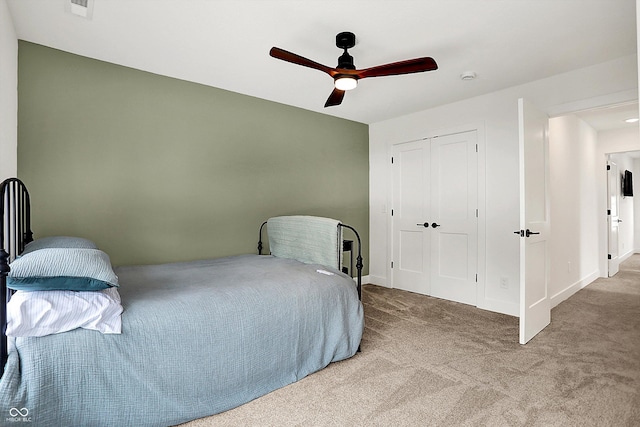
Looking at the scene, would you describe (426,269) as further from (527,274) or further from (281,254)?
(281,254)

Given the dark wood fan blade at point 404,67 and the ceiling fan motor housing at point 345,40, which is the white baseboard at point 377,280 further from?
the ceiling fan motor housing at point 345,40

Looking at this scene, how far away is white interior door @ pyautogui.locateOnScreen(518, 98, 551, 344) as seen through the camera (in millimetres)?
2793

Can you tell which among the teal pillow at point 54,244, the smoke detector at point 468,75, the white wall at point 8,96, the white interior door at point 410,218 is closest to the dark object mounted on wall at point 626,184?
the white interior door at point 410,218

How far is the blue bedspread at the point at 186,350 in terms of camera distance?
142 centimetres

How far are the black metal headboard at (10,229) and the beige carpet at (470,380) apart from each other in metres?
1.02

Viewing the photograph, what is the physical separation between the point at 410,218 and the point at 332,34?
2766mm

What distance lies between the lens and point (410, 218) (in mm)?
4566

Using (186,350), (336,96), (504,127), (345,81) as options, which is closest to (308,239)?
(336,96)

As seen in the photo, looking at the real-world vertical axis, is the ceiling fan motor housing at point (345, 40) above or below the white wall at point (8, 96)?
above

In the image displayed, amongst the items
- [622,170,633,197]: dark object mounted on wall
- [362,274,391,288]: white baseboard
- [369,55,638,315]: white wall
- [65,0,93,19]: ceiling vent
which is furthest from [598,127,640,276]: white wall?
[65,0,93,19]: ceiling vent

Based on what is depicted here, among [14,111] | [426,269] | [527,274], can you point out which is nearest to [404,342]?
[527,274]

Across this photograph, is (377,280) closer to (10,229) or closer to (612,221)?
(10,229)

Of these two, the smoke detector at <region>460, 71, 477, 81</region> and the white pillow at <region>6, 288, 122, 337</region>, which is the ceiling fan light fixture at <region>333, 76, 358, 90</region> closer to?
the smoke detector at <region>460, 71, 477, 81</region>

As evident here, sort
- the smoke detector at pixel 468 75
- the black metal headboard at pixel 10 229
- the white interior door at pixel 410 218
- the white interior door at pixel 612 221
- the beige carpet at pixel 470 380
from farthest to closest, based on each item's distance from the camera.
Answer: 1. the white interior door at pixel 612 221
2. the white interior door at pixel 410 218
3. the smoke detector at pixel 468 75
4. the beige carpet at pixel 470 380
5. the black metal headboard at pixel 10 229
